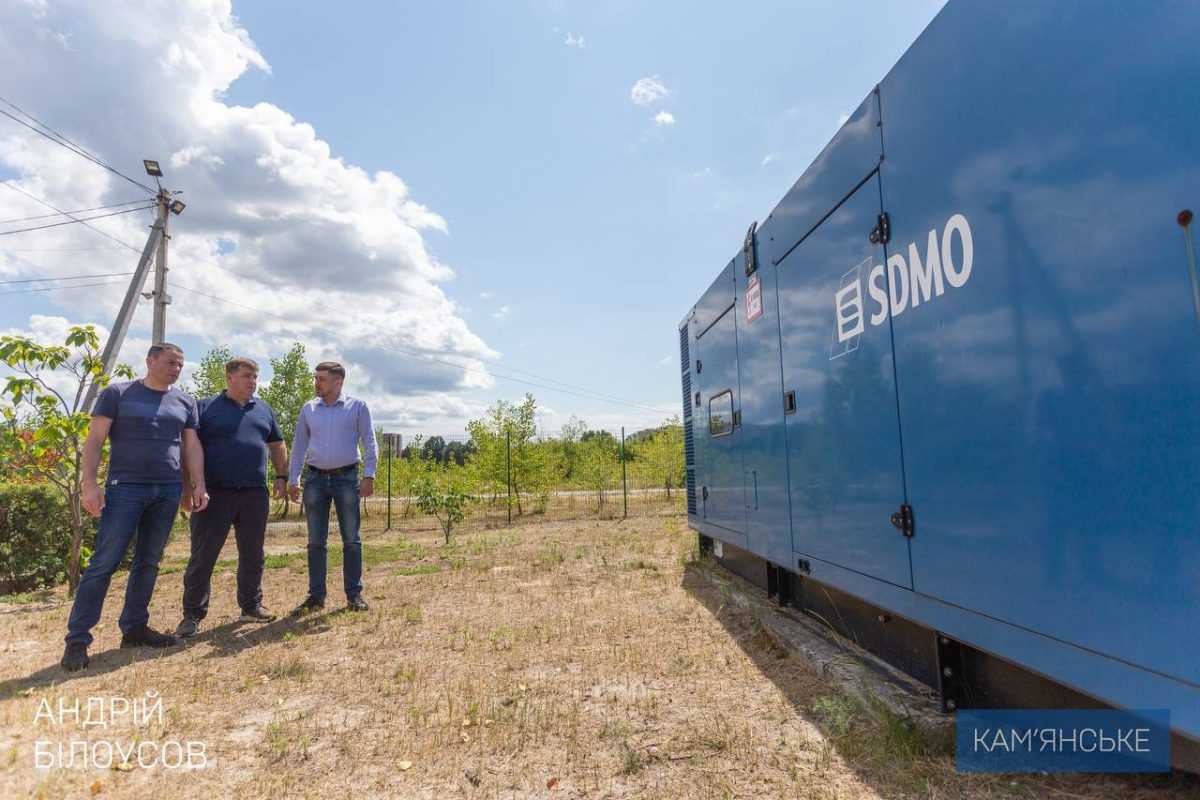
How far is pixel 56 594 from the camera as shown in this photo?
5.42 meters

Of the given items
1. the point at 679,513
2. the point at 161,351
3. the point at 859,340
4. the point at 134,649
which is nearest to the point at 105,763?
the point at 134,649

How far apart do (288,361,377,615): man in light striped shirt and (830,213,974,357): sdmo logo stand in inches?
127

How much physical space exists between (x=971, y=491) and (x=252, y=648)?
12.2 feet

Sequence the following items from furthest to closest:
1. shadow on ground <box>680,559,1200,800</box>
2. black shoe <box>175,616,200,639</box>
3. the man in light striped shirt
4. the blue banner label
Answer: the man in light striped shirt → black shoe <box>175,616,200,639</box> → shadow on ground <box>680,559,1200,800</box> → the blue banner label

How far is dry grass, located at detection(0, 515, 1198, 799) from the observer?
78.6 inches

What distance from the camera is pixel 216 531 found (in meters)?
3.86

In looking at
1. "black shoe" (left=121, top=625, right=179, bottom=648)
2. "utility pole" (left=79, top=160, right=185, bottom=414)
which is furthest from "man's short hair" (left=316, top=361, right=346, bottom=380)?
"utility pole" (left=79, top=160, right=185, bottom=414)

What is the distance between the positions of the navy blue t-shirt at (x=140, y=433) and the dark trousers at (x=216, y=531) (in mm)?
416

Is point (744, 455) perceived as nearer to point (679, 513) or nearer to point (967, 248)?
point (967, 248)

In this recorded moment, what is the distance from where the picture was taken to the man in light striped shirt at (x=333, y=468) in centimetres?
427

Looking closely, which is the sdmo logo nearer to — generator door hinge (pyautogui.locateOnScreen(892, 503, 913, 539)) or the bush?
generator door hinge (pyautogui.locateOnScreen(892, 503, 913, 539))

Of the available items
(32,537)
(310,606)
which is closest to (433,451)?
(32,537)

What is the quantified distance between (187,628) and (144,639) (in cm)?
25

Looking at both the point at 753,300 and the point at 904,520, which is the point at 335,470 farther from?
the point at 904,520
